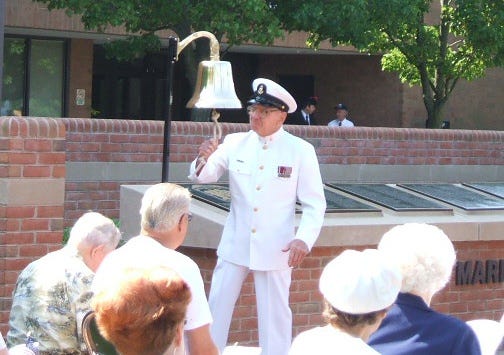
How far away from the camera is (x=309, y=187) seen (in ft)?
21.7

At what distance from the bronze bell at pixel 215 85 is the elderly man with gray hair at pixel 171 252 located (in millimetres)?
2182

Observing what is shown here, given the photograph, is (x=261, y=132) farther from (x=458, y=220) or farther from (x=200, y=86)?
(x=458, y=220)

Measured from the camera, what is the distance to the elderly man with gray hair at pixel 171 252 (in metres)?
4.35

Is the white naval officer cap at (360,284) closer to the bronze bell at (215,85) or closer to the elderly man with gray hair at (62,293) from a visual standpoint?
the elderly man with gray hair at (62,293)

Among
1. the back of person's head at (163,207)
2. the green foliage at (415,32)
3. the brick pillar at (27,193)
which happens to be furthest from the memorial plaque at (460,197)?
the back of person's head at (163,207)

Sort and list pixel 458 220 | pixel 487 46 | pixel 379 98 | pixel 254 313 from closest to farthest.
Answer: pixel 254 313, pixel 458 220, pixel 487 46, pixel 379 98

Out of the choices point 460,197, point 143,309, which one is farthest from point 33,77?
point 143,309

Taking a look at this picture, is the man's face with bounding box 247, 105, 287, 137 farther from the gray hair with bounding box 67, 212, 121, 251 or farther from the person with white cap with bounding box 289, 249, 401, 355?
the person with white cap with bounding box 289, 249, 401, 355

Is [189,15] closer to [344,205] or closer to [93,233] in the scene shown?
[344,205]

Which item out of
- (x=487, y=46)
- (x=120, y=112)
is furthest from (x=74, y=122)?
(x=120, y=112)

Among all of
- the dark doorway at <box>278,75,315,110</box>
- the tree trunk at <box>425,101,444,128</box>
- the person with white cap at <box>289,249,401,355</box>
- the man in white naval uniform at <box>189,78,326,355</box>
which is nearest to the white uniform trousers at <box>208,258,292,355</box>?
the man in white naval uniform at <box>189,78,326,355</box>

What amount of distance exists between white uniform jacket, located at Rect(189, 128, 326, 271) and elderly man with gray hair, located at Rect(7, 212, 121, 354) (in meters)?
1.54

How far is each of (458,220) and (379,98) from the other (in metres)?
16.2

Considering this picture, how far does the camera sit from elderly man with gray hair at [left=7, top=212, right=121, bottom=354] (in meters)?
4.99
